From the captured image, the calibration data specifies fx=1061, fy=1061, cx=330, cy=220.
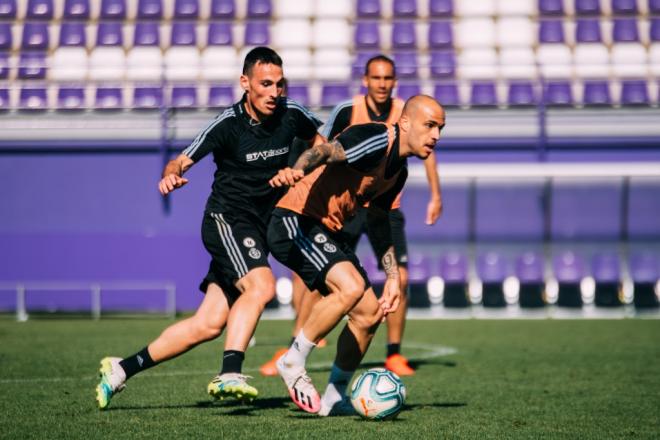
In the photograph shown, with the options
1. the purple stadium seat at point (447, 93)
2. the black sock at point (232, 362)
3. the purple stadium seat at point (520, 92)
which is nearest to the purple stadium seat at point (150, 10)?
the purple stadium seat at point (447, 93)

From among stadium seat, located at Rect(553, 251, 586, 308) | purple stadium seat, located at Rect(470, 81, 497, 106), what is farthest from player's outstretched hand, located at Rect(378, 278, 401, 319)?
purple stadium seat, located at Rect(470, 81, 497, 106)

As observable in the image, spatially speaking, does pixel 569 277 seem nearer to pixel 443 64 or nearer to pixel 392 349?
pixel 443 64

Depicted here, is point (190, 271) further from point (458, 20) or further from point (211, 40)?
point (458, 20)

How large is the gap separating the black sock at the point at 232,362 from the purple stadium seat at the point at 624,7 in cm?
1676

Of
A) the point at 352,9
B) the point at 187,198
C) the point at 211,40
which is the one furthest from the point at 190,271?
the point at 352,9

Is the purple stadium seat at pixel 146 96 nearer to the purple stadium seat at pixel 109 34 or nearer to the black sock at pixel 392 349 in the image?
the purple stadium seat at pixel 109 34

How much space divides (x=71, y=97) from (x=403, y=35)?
6214 millimetres

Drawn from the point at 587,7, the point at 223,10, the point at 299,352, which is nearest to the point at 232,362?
the point at 299,352

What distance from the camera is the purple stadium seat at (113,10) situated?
20469 millimetres

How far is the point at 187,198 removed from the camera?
17.9 meters

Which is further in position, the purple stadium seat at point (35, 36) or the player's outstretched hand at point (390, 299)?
the purple stadium seat at point (35, 36)

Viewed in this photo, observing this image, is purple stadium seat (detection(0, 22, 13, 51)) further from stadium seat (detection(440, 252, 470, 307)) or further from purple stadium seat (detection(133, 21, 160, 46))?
stadium seat (detection(440, 252, 470, 307))

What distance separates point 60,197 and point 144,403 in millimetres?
12714

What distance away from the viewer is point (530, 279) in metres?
18.1
